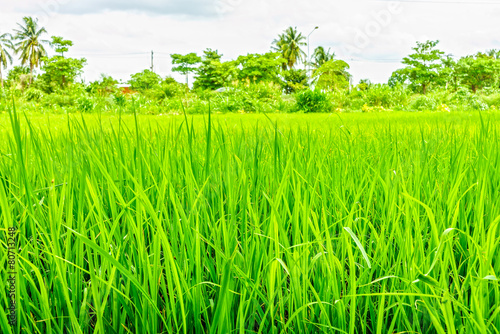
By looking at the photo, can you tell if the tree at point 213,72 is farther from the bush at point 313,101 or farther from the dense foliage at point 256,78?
the bush at point 313,101

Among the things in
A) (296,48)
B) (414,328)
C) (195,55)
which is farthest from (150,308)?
(296,48)

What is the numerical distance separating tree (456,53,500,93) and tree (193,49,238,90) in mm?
26573

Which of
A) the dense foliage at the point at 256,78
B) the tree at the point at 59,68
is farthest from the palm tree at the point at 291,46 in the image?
the tree at the point at 59,68

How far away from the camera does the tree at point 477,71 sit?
38.0 meters

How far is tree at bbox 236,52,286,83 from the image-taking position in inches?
1361

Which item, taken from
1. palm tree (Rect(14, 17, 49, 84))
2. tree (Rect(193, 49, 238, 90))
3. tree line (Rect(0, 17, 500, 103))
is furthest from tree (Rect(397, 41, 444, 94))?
palm tree (Rect(14, 17, 49, 84))

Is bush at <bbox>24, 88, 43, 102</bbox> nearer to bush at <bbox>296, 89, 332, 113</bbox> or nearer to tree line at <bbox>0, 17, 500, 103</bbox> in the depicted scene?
tree line at <bbox>0, 17, 500, 103</bbox>

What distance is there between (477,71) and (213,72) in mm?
29742

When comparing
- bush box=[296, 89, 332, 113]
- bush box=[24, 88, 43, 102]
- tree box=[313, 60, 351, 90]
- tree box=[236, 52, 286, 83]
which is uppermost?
tree box=[236, 52, 286, 83]

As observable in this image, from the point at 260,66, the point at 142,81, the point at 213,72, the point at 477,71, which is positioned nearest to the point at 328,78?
the point at 260,66

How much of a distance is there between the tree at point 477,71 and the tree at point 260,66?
71.4 ft

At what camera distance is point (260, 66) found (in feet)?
113

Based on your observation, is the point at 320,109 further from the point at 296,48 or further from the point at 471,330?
the point at 296,48

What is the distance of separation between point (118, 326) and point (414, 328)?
462 mm
